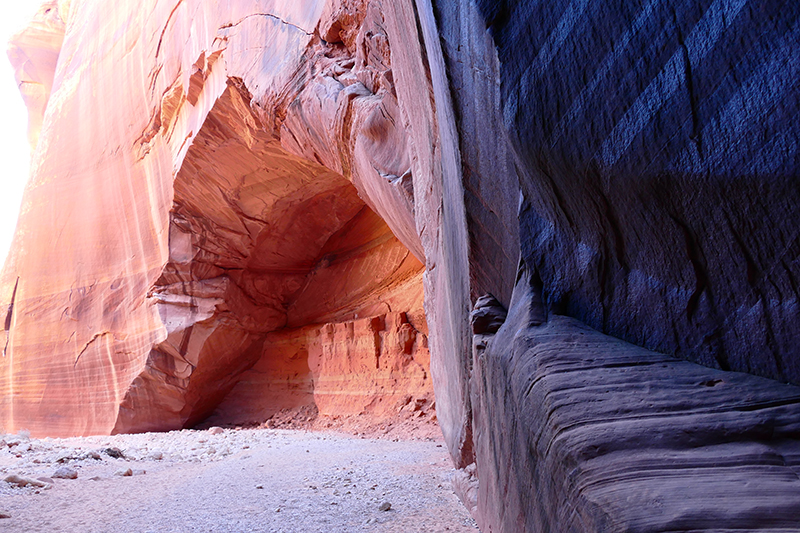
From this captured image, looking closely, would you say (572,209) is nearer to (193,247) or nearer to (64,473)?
(64,473)

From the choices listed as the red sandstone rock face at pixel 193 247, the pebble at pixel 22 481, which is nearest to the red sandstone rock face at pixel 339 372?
the red sandstone rock face at pixel 193 247

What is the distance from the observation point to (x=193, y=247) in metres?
8.52

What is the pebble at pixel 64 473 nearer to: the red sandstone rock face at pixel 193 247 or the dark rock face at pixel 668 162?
the dark rock face at pixel 668 162

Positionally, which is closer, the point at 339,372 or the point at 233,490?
the point at 233,490

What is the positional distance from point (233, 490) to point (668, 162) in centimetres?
297

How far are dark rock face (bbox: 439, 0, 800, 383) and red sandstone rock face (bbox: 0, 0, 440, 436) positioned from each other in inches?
179

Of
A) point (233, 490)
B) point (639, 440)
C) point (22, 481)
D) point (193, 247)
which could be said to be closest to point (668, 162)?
point (639, 440)

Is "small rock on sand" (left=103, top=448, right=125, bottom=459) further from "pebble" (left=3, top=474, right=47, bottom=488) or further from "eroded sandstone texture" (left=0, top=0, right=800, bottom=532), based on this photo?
"eroded sandstone texture" (left=0, top=0, right=800, bottom=532)

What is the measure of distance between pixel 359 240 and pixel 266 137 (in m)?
2.87

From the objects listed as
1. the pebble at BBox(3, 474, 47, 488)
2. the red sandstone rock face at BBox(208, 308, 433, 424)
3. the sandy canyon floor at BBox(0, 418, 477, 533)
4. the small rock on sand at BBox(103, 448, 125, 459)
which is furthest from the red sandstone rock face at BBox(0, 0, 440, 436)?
the pebble at BBox(3, 474, 47, 488)

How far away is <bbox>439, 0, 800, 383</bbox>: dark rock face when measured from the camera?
1012 millimetres

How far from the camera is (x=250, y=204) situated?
27.5 ft

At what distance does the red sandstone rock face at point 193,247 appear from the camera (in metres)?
7.13

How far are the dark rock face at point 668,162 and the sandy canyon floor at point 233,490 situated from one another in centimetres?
143
